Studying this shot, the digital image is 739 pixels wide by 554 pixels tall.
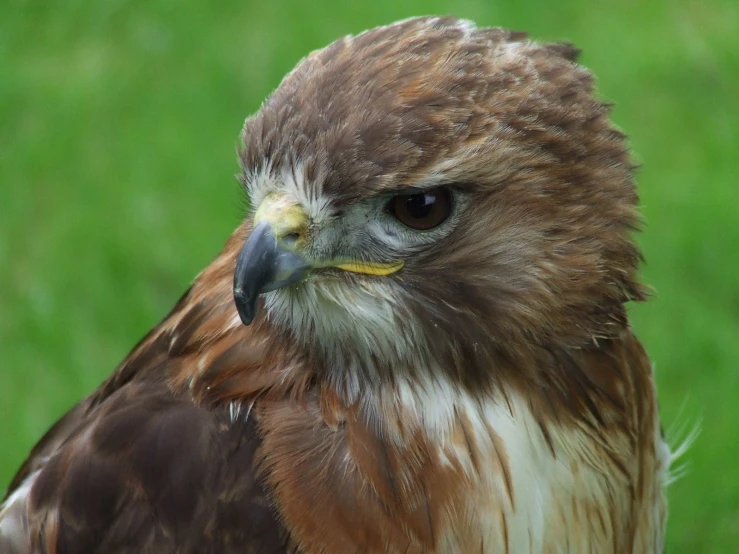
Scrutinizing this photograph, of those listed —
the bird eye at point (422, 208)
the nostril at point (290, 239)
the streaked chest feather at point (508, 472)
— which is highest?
the nostril at point (290, 239)

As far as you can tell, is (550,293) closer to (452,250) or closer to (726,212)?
(452,250)

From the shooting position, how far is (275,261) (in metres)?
2.46

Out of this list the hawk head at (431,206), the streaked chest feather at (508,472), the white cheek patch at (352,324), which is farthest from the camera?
the streaked chest feather at (508,472)

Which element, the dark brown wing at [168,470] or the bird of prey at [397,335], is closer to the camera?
the bird of prey at [397,335]

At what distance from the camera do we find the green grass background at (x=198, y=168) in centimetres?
519

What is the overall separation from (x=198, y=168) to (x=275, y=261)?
147 inches

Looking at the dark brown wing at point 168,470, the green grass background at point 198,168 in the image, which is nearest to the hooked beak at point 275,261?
the dark brown wing at point 168,470

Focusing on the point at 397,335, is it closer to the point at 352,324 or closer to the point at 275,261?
the point at 352,324

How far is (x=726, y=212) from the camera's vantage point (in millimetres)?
5621

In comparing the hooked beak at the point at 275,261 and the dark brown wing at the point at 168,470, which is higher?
the hooked beak at the point at 275,261

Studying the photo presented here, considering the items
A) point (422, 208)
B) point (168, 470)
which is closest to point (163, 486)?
point (168, 470)

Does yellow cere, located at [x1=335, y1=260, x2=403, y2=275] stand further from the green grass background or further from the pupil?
the green grass background

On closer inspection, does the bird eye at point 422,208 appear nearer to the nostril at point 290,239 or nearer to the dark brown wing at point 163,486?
the nostril at point 290,239

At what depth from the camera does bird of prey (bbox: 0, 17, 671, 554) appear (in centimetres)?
247
